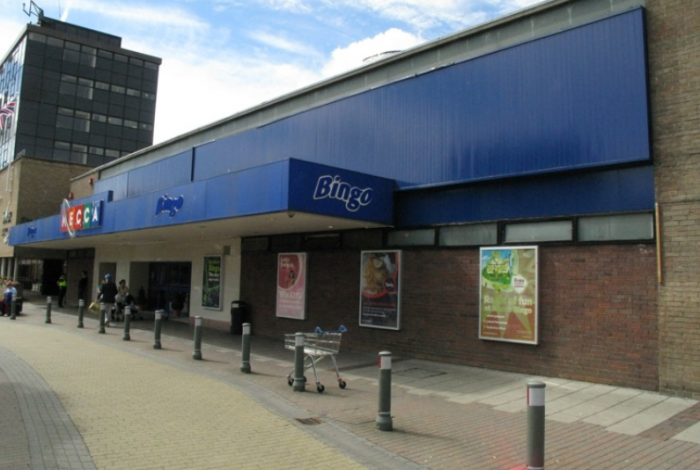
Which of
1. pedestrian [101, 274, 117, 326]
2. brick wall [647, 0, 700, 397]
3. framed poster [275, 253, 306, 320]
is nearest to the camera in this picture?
brick wall [647, 0, 700, 397]

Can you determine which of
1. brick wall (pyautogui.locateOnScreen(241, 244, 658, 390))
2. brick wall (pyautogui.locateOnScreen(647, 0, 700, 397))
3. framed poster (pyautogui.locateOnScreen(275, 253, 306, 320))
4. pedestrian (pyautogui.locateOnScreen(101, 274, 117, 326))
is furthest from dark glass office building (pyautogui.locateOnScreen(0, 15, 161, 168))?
brick wall (pyautogui.locateOnScreen(647, 0, 700, 397))

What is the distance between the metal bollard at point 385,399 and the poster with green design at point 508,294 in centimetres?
452

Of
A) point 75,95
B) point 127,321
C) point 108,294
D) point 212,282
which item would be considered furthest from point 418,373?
point 75,95

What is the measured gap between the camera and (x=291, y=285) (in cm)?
1574

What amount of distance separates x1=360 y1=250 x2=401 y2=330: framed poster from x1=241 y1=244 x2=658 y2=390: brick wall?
0.63 ft

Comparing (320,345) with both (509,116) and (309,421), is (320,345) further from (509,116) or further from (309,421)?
(509,116)

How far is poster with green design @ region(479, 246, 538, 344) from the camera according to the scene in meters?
10.4

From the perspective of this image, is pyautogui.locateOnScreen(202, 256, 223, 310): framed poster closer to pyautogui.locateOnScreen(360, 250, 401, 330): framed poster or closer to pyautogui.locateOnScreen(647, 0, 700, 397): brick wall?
pyautogui.locateOnScreen(360, 250, 401, 330): framed poster

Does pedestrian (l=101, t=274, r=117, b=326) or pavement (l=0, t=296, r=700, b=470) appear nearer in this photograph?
pavement (l=0, t=296, r=700, b=470)

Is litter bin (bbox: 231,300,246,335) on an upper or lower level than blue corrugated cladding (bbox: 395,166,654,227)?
lower

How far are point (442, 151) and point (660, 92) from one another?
4.42m

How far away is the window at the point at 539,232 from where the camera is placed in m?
10.2

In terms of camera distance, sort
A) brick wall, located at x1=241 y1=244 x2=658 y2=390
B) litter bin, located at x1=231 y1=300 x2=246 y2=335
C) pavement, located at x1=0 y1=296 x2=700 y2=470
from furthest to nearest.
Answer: litter bin, located at x1=231 y1=300 x2=246 y2=335 → brick wall, located at x1=241 y1=244 x2=658 y2=390 → pavement, located at x1=0 y1=296 x2=700 y2=470

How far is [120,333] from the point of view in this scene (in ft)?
55.9
